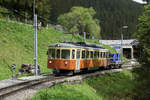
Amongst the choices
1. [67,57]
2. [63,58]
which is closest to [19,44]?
[63,58]

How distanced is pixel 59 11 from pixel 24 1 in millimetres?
51244

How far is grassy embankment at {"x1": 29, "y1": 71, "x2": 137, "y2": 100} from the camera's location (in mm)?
12062

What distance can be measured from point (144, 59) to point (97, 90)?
4196 millimetres

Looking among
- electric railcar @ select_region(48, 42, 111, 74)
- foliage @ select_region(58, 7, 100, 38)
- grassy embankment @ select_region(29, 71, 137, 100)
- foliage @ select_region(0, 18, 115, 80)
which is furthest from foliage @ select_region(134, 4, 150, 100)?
foliage @ select_region(58, 7, 100, 38)

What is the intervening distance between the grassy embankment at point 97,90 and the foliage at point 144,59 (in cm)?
232

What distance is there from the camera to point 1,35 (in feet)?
96.3

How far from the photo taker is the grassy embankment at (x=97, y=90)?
12.1m

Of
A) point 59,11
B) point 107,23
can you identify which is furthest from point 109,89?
point 107,23

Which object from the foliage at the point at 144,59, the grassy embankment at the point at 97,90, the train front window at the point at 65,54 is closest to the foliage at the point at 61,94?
the grassy embankment at the point at 97,90

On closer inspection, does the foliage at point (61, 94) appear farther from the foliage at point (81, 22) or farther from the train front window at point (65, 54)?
the foliage at point (81, 22)

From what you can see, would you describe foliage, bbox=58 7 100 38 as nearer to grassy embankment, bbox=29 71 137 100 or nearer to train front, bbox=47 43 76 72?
grassy embankment, bbox=29 71 137 100

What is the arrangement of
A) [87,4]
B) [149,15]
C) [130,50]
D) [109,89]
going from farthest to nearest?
1. [87,4]
2. [130,50]
3. [109,89]
4. [149,15]

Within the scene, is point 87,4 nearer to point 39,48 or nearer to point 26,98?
point 39,48

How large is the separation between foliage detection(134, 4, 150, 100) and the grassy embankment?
2320 mm
